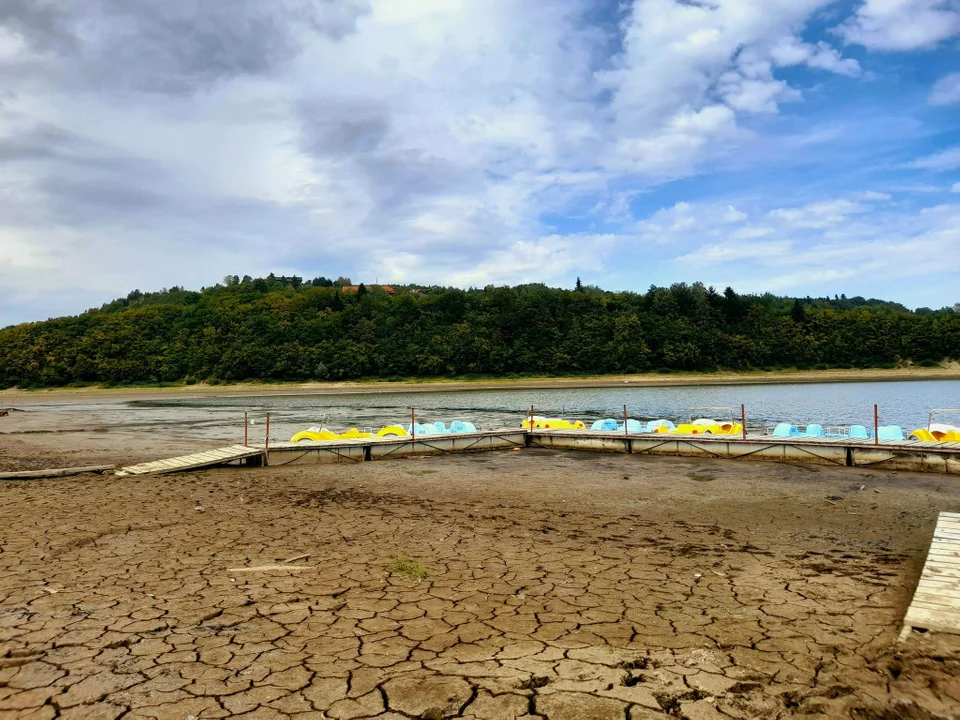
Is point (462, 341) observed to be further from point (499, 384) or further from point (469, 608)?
point (469, 608)

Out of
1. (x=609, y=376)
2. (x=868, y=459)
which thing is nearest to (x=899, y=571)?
(x=868, y=459)

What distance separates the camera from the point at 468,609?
18.5 ft

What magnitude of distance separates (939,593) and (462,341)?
80.1 m

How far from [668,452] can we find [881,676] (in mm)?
14220

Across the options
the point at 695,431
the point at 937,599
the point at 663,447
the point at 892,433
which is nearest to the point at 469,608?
the point at 937,599

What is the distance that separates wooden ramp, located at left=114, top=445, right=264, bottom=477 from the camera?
13984 millimetres

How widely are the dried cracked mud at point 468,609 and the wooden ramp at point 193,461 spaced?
277 cm

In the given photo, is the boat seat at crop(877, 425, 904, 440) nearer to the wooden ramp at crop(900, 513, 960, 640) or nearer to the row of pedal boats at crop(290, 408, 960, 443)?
the row of pedal boats at crop(290, 408, 960, 443)

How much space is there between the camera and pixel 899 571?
667 centimetres

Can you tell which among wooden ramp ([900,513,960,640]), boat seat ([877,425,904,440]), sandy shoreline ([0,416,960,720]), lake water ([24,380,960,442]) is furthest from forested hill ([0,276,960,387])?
wooden ramp ([900,513,960,640])

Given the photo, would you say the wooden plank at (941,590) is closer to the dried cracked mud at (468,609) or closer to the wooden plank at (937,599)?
the wooden plank at (937,599)

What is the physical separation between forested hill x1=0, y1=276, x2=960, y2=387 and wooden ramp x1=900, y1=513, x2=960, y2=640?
7510 centimetres

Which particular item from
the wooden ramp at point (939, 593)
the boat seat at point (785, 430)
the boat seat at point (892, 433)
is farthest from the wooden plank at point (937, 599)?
the boat seat at point (892, 433)

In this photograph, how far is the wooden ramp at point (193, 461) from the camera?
13984 millimetres
